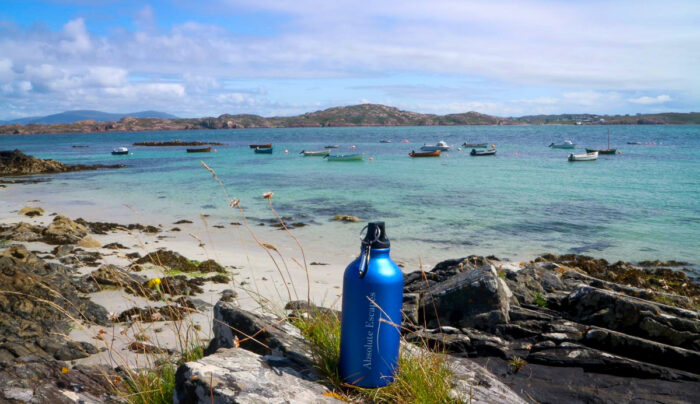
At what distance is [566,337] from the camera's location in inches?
191

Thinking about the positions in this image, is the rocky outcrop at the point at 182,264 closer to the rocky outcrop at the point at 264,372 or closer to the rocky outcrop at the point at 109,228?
the rocky outcrop at the point at 109,228

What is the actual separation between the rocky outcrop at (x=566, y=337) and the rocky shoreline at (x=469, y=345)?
0.01 meters

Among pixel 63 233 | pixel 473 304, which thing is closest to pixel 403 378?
pixel 473 304

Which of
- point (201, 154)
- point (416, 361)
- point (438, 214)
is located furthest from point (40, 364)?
point (201, 154)

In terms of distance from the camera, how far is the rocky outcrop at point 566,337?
4055mm

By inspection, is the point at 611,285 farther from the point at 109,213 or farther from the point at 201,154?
the point at 201,154

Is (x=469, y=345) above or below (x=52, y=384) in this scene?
below

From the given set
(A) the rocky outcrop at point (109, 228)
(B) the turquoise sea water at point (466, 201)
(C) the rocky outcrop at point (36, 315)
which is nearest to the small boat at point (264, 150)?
(B) the turquoise sea water at point (466, 201)

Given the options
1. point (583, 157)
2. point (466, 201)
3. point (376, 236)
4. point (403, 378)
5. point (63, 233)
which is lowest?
point (466, 201)

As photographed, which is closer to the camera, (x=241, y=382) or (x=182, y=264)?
(x=241, y=382)

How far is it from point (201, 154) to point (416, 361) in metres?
72.7

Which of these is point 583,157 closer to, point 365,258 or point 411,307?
point 411,307

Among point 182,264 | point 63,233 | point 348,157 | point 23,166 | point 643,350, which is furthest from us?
point 348,157

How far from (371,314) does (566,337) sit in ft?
9.40
